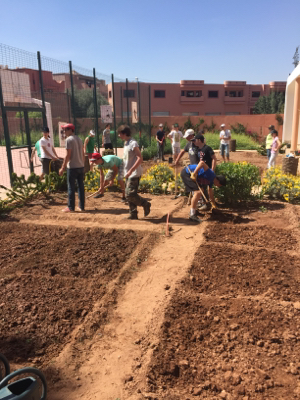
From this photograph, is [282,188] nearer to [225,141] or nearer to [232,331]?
[232,331]

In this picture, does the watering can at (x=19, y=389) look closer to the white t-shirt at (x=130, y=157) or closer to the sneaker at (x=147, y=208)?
the white t-shirt at (x=130, y=157)

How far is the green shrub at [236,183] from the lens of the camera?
682 cm

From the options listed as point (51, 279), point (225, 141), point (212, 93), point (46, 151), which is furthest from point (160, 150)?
point (212, 93)

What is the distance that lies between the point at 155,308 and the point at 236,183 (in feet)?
13.3

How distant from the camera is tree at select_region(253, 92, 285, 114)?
3981cm

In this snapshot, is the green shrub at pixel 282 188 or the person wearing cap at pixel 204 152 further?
the green shrub at pixel 282 188

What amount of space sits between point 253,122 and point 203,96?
606 inches

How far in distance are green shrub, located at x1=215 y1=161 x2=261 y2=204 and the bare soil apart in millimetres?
1072

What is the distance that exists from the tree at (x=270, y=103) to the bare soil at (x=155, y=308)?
37.6 metres

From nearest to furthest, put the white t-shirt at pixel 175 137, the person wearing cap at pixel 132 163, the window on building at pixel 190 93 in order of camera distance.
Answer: the person wearing cap at pixel 132 163, the white t-shirt at pixel 175 137, the window on building at pixel 190 93

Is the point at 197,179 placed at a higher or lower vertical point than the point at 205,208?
higher

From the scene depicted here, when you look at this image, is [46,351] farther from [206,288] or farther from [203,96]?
[203,96]

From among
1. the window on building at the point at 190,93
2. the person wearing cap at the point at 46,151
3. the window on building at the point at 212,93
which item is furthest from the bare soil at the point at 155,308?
the window on building at the point at 212,93

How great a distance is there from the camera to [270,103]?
4000 cm
